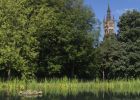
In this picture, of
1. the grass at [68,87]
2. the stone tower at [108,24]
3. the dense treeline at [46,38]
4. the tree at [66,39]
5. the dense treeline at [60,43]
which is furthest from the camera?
the stone tower at [108,24]

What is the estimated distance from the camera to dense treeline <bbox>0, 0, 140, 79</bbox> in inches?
1569

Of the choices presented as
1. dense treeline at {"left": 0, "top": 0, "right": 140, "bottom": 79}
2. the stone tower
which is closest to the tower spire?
the stone tower

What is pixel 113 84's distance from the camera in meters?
35.5

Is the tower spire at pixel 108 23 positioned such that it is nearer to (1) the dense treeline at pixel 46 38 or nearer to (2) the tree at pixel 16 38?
(1) the dense treeline at pixel 46 38

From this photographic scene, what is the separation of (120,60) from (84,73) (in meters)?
4.97

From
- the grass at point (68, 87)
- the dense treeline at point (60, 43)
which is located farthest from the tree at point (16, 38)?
the grass at point (68, 87)

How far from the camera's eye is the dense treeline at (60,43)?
39.8 meters

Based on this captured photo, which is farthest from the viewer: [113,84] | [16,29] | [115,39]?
[115,39]

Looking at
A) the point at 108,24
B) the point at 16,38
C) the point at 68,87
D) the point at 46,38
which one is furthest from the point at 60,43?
the point at 108,24

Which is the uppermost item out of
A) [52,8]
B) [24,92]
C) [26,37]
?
[52,8]

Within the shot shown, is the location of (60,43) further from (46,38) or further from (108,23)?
(108,23)

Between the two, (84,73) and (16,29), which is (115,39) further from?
(16,29)

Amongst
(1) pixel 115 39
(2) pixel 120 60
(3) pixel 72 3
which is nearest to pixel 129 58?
(2) pixel 120 60

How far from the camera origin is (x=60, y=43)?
48.2 meters
